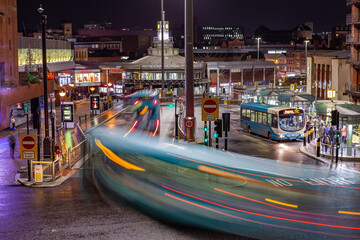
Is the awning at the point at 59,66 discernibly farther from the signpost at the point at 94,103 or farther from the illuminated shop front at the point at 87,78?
the signpost at the point at 94,103

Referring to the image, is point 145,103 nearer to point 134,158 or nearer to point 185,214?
point 134,158

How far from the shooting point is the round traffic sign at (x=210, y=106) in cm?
2795

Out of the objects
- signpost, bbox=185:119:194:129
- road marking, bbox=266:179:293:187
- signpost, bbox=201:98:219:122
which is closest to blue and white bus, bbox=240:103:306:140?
signpost, bbox=185:119:194:129

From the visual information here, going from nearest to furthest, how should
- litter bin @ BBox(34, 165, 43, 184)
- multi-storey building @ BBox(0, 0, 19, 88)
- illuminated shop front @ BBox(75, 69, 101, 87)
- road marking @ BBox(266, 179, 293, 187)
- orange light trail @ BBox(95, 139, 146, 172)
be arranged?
road marking @ BBox(266, 179, 293, 187) < litter bin @ BBox(34, 165, 43, 184) < orange light trail @ BBox(95, 139, 146, 172) < multi-storey building @ BBox(0, 0, 19, 88) < illuminated shop front @ BBox(75, 69, 101, 87)

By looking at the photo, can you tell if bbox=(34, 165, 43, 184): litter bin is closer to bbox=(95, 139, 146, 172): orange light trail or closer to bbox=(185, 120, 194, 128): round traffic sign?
bbox=(95, 139, 146, 172): orange light trail

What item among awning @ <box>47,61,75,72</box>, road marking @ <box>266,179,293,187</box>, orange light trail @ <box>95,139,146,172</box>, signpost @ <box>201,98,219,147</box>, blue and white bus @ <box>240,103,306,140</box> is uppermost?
awning @ <box>47,61,75,72</box>

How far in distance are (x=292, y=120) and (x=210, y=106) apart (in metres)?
13.9

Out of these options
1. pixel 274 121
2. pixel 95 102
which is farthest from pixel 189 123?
pixel 95 102

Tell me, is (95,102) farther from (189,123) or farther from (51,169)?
(51,169)

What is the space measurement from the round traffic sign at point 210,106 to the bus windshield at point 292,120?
495 inches

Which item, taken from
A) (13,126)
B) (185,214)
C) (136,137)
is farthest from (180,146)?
(13,126)

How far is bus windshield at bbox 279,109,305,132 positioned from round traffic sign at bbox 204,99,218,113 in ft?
41.2

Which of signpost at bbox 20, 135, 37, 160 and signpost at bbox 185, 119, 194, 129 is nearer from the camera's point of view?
signpost at bbox 20, 135, 37, 160

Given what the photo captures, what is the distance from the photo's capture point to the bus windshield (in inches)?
1547
